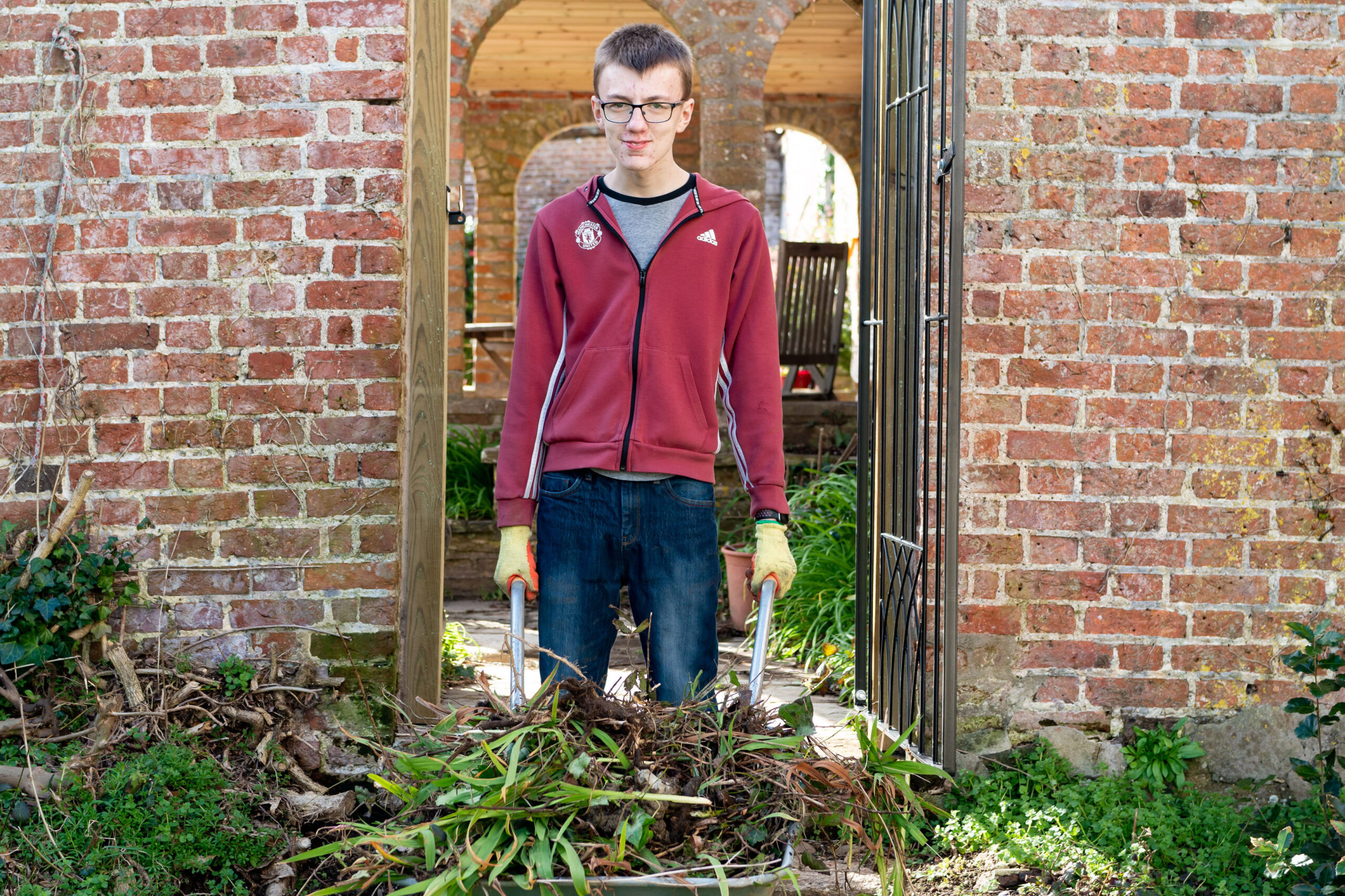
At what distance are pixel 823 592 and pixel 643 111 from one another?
291 centimetres

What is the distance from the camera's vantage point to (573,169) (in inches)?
764

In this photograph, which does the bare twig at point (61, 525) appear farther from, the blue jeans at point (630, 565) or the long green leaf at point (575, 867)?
the long green leaf at point (575, 867)

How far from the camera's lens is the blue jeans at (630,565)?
6.77 feet

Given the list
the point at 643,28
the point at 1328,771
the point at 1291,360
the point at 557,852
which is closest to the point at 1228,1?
the point at 1291,360

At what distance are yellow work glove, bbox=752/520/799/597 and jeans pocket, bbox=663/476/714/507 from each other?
15cm

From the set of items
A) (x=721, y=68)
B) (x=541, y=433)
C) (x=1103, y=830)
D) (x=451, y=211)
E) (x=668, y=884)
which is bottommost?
(x=1103, y=830)

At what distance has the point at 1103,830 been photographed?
2.63 meters

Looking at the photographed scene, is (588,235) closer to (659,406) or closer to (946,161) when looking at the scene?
(659,406)

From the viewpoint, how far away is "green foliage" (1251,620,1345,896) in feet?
7.41

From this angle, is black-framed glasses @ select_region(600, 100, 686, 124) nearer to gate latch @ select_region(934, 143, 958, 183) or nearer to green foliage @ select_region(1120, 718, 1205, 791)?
gate latch @ select_region(934, 143, 958, 183)

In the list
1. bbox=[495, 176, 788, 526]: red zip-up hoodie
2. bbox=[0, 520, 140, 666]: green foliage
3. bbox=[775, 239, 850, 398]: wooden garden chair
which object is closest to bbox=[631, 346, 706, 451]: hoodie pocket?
bbox=[495, 176, 788, 526]: red zip-up hoodie

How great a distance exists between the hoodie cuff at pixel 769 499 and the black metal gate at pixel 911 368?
67 cm

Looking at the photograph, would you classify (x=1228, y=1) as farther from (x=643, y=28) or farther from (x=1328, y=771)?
(x=1328, y=771)

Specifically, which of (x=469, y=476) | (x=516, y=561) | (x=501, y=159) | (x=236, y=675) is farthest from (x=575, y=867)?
(x=501, y=159)
